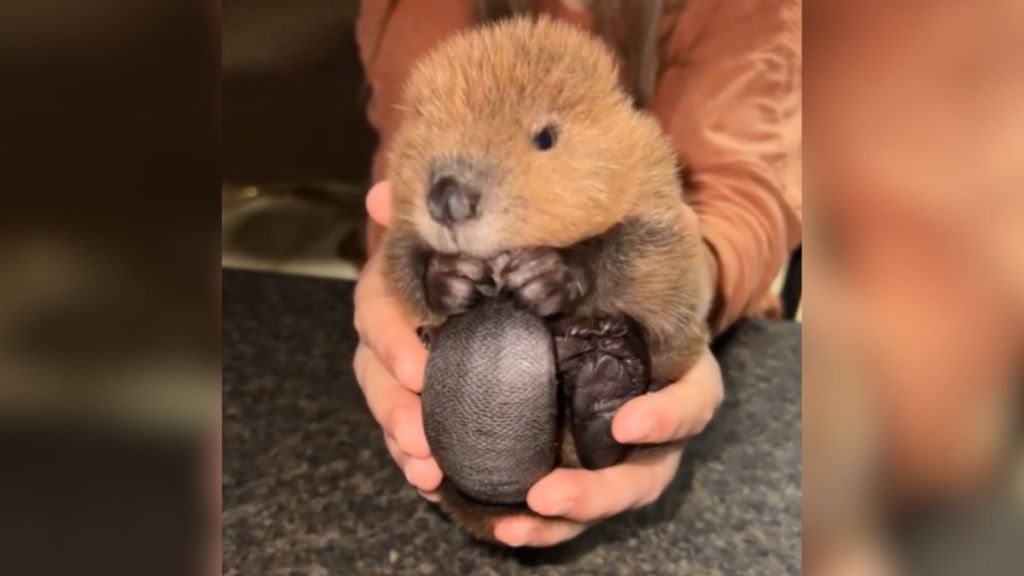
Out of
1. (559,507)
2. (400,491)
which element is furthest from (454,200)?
(400,491)

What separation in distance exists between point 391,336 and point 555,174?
6.8 inches

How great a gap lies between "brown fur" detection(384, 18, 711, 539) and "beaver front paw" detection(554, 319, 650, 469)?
1 centimetres

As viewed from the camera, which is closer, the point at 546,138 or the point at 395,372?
the point at 546,138

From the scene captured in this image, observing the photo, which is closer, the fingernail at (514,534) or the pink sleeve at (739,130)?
the fingernail at (514,534)

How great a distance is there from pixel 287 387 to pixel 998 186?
59 cm

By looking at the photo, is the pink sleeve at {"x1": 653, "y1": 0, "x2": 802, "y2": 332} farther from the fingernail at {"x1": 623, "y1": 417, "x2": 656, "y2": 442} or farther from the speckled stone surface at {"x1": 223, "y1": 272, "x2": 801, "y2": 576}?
the fingernail at {"x1": 623, "y1": 417, "x2": 656, "y2": 442}

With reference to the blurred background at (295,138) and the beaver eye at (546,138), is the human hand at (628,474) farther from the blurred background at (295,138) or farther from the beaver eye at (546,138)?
the blurred background at (295,138)

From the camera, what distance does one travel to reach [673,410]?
452mm

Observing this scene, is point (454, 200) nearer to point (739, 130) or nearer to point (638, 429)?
point (638, 429)

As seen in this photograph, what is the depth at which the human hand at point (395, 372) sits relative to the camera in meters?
0.49

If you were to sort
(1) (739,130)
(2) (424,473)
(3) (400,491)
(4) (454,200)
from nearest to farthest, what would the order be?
(4) (454,200), (2) (424,473), (3) (400,491), (1) (739,130)

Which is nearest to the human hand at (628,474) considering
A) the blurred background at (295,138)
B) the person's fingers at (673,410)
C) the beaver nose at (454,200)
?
the person's fingers at (673,410)

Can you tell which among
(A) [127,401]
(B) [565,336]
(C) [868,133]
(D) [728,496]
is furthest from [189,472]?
(D) [728,496]

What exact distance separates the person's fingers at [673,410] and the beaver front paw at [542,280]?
0.05 metres
